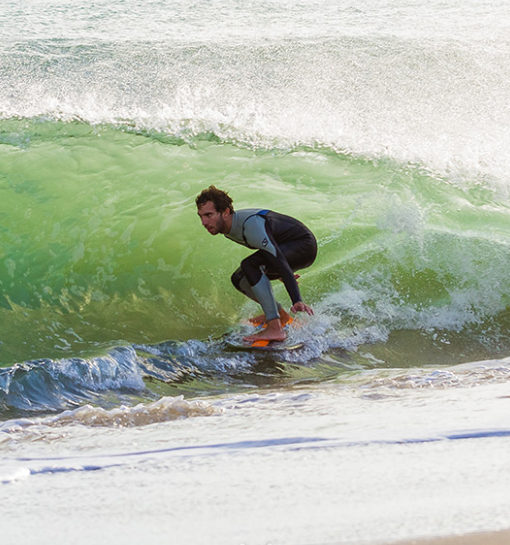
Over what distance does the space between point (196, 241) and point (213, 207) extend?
1.58 m

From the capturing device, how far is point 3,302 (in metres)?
5.05

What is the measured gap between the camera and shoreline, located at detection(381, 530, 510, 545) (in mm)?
1333

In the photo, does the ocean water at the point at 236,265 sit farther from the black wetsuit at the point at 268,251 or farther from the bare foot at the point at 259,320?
the black wetsuit at the point at 268,251

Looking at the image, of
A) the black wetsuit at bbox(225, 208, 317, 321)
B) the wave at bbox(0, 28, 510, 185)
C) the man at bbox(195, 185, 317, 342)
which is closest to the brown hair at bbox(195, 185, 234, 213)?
the man at bbox(195, 185, 317, 342)

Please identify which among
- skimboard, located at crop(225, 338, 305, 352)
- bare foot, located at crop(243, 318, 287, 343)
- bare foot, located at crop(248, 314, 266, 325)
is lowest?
skimboard, located at crop(225, 338, 305, 352)

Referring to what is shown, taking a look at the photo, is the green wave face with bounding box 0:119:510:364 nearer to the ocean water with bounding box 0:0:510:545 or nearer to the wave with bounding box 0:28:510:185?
the ocean water with bounding box 0:0:510:545

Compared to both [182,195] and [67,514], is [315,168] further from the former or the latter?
[67,514]

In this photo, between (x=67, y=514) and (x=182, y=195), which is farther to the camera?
(x=182, y=195)

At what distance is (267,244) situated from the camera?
436 centimetres

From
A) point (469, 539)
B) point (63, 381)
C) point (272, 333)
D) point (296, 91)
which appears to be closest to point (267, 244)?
point (272, 333)

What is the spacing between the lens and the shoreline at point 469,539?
1.33 meters

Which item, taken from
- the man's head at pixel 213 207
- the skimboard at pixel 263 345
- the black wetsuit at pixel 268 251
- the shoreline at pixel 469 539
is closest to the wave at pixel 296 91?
the black wetsuit at pixel 268 251

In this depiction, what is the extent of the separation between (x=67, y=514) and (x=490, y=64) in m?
9.08

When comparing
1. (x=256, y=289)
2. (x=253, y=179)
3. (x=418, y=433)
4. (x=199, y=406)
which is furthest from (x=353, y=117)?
(x=418, y=433)
